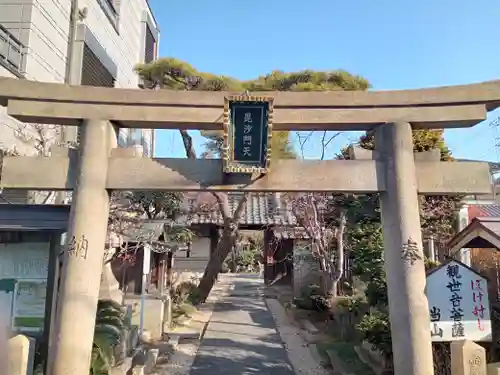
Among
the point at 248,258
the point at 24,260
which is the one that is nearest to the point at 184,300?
the point at 24,260

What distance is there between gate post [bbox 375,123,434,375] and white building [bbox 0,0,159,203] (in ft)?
29.7

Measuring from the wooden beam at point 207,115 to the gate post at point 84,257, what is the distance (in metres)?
0.27

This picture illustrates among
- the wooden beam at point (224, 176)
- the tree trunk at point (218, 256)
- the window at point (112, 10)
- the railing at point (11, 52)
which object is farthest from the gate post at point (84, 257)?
the tree trunk at point (218, 256)

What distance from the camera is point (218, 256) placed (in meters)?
19.3

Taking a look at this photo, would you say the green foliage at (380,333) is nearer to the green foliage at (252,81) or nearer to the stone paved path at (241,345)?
the stone paved path at (241,345)

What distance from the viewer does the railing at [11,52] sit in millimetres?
10489

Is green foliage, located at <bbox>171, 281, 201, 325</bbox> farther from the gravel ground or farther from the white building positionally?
the white building

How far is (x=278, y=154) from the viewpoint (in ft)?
55.8

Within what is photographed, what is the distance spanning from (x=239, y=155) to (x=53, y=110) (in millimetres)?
2996

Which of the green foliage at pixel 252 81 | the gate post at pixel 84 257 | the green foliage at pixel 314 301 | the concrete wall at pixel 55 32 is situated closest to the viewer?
the gate post at pixel 84 257

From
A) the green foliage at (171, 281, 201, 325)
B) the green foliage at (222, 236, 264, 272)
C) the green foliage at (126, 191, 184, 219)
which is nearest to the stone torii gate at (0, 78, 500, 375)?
the green foliage at (126, 191, 184, 219)

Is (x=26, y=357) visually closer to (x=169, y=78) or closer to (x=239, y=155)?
(x=239, y=155)

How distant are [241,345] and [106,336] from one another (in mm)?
5469

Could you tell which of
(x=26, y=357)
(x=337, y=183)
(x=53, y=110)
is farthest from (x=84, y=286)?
(x=337, y=183)
